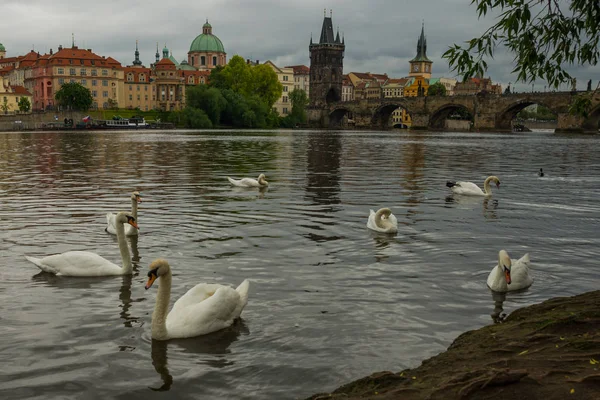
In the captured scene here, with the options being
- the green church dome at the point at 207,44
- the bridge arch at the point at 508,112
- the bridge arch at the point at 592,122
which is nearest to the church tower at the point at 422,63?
the green church dome at the point at 207,44

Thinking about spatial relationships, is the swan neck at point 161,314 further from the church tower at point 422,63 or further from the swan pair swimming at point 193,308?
the church tower at point 422,63

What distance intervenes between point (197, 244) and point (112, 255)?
4.60ft

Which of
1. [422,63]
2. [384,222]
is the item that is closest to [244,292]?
[384,222]

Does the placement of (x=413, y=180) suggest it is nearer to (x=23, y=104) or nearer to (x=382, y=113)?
(x=23, y=104)

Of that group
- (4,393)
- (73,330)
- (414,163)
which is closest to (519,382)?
(4,393)

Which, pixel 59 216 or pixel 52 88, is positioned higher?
pixel 52 88

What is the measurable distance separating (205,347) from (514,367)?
2997 mm

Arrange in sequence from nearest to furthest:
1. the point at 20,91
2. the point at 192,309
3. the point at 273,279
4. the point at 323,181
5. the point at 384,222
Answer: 1. the point at 192,309
2. the point at 273,279
3. the point at 384,222
4. the point at 323,181
5. the point at 20,91

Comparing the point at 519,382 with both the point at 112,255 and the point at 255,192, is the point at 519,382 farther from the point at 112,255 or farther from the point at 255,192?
the point at 255,192

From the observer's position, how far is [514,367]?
442 cm

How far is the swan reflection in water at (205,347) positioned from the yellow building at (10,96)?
419ft

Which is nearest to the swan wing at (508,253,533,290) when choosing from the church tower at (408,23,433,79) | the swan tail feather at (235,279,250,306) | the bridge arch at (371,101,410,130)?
the swan tail feather at (235,279,250,306)

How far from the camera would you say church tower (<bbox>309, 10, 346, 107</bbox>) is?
507 feet

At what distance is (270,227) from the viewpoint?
11.8 meters
